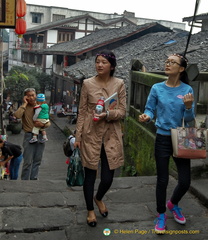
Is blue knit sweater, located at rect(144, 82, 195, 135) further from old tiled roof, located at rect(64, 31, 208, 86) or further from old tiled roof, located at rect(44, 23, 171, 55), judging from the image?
old tiled roof, located at rect(44, 23, 171, 55)

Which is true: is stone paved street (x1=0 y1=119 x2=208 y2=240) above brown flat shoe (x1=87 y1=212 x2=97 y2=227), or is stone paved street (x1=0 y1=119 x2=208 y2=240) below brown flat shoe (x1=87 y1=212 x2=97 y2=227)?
below

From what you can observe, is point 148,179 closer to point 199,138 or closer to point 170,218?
point 170,218

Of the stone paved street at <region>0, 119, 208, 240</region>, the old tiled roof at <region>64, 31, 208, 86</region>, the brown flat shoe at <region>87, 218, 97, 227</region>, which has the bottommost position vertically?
the stone paved street at <region>0, 119, 208, 240</region>

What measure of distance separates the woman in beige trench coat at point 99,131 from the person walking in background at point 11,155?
12.1 feet

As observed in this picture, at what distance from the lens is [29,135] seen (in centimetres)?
646

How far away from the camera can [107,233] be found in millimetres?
3658

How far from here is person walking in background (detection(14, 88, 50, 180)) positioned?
643 centimetres

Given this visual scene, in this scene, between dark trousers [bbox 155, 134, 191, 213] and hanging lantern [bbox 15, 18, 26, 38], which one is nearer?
dark trousers [bbox 155, 134, 191, 213]

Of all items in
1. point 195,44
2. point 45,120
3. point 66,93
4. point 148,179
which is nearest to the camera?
point 148,179

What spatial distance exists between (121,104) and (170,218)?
4.61ft

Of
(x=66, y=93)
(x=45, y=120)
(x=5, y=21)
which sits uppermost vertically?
(x=5, y=21)

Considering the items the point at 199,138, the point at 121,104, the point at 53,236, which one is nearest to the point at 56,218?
the point at 53,236

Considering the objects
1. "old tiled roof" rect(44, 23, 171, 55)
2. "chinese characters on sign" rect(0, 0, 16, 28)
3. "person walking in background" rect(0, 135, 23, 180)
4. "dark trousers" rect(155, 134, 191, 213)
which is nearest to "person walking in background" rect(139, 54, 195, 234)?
"dark trousers" rect(155, 134, 191, 213)

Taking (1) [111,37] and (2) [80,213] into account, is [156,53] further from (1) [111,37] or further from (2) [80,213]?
(2) [80,213]
